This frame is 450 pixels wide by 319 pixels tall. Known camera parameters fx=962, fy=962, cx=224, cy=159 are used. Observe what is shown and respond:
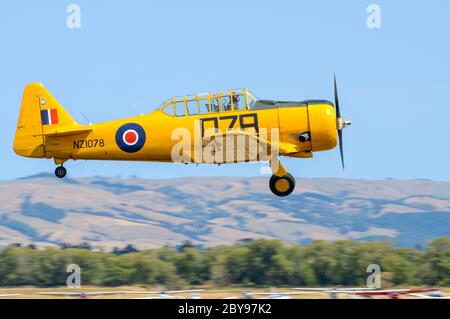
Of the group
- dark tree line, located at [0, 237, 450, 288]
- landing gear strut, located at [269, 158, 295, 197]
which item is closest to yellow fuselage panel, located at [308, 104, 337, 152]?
landing gear strut, located at [269, 158, 295, 197]

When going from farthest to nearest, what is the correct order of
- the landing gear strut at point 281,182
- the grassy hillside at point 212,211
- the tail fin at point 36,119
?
the grassy hillside at point 212,211
the tail fin at point 36,119
the landing gear strut at point 281,182

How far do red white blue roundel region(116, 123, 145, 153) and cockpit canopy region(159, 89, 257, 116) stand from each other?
3.56 ft

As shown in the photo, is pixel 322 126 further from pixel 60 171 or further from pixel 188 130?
pixel 60 171

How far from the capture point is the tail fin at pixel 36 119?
84.0 ft

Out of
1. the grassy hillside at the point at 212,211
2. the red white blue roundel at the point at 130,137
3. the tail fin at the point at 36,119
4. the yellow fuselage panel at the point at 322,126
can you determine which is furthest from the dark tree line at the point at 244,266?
the grassy hillside at the point at 212,211

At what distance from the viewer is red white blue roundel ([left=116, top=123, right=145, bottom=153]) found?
81.6 ft

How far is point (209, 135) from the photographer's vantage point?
79.0 feet

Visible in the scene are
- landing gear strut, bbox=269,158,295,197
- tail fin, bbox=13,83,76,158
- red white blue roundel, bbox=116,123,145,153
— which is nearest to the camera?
red white blue roundel, bbox=116,123,145,153

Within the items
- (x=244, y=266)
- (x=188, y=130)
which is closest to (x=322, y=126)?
(x=188, y=130)

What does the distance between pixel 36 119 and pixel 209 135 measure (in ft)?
16.7

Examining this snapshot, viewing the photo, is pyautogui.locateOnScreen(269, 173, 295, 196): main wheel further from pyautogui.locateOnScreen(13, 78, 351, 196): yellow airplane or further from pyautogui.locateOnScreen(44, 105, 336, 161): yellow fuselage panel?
pyautogui.locateOnScreen(44, 105, 336, 161): yellow fuselage panel

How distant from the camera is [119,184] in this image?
165625mm

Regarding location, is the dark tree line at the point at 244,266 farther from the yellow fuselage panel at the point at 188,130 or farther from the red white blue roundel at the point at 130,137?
the red white blue roundel at the point at 130,137
